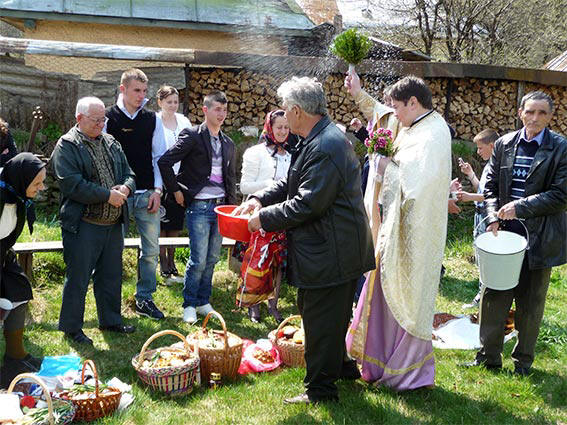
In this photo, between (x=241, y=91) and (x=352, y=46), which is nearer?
(x=352, y=46)

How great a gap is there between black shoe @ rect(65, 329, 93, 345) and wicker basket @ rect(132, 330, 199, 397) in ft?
3.06

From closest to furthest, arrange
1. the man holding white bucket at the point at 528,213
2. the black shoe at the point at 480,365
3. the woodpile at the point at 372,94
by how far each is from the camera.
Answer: the man holding white bucket at the point at 528,213
the black shoe at the point at 480,365
the woodpile at the point at 372,94

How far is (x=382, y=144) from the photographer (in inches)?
185

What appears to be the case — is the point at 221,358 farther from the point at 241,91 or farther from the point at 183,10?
the point at 183,10

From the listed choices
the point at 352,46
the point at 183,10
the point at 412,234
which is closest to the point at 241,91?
the point at 183,10

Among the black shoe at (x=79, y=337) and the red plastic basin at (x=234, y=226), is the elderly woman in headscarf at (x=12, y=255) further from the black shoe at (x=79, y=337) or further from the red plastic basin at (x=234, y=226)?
the red plastic basin at (x=234, y=226)

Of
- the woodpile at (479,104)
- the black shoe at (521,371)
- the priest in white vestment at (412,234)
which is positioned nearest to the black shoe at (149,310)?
the priest in white vestment at (412,234)

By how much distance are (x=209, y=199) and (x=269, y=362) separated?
1748 mm

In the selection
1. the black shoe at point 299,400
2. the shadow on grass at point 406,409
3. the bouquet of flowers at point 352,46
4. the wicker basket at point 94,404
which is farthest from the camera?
the bouquet of flowers at point 352,46

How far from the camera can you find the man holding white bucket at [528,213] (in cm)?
486

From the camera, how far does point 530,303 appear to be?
5.07m

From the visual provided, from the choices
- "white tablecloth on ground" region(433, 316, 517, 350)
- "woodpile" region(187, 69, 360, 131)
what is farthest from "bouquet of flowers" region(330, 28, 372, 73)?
"woodpile" region(187, 69, 360, 131)

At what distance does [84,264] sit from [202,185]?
4.40 feet

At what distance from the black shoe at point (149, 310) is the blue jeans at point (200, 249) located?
262 millimetres
